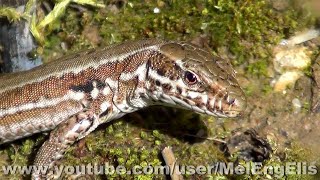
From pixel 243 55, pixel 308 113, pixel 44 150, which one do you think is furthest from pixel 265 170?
pixel 44 150

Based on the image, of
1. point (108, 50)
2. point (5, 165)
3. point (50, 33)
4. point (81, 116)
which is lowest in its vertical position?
point (5, 165)

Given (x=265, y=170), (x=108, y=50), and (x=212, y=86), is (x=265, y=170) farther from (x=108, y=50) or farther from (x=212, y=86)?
(x=108, y=50)

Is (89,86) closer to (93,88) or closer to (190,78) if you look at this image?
(93,88)

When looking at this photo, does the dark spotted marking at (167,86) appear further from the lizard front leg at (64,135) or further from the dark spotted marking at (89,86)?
the lizard front leg at (64,135)

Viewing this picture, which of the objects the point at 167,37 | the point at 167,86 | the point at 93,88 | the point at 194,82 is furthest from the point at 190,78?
the point at 167,37

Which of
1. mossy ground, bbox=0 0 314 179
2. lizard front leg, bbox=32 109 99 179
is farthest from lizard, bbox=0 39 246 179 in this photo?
mossy ground, bbox=0 0 314 179

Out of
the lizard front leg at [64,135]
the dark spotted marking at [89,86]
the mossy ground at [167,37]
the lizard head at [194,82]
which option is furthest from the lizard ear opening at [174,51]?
the mossy ground at [167,37]
